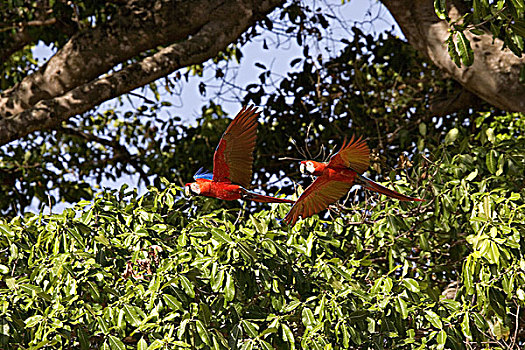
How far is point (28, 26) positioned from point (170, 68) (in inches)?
71.6

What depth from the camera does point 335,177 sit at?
5.53ft

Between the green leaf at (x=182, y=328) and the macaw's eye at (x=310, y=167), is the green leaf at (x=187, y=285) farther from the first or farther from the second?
the macaw's eye at (x=310, y=167)

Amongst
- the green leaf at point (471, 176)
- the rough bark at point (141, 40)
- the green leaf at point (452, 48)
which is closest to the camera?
the green leaf at point (452, 48)

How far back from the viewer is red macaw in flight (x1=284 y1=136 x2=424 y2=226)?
5.42ft

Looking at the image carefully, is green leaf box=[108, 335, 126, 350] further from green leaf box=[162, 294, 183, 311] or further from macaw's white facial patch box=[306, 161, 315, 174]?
macaw's white facial patch box=[306, 161, 315, 174]

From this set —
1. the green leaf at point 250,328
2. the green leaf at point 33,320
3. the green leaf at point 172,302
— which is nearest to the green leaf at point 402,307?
the green leaf at point 250,328

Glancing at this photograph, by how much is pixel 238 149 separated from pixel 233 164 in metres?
0.04

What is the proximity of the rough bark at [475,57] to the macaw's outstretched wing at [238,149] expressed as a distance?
2.15m

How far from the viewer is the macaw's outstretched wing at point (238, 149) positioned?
173 cm

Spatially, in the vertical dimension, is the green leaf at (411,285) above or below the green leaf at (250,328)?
below

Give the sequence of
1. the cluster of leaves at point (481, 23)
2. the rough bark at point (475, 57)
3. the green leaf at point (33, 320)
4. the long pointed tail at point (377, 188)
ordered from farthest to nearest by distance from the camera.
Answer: the rough bark at point (475, 57) → the cluster of leaves at point (481, 23) → the green leaf at point (33, 320) → the long pointed tail at point (377, 188)

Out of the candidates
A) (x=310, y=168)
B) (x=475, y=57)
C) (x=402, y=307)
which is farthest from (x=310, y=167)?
(x=475, y=57)

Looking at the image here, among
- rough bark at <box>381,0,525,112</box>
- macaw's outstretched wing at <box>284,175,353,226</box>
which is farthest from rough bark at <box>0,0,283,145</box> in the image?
macaw's outstretched wing at <box>284,175,353,226</box>

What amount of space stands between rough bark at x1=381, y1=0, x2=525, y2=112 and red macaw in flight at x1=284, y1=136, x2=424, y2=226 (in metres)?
2.08
